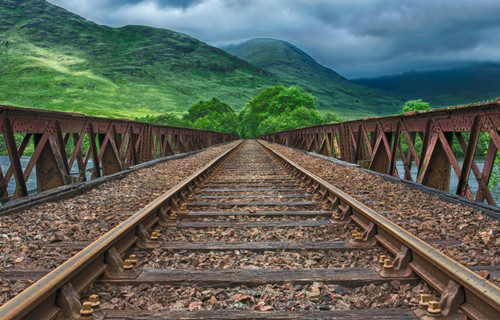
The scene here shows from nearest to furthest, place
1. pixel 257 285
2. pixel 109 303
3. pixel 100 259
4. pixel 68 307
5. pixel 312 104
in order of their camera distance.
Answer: pixel 68 307 → pixel 109 303 → pixel 257 285 → pixel 100 259 → pixel 312 104

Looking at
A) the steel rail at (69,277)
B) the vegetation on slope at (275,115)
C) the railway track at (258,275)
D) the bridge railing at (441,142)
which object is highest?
the vegetation on slope at (275,115)

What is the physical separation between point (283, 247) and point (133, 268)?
Answer: 4.90 ft

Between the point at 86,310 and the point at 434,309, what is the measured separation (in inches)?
89.2

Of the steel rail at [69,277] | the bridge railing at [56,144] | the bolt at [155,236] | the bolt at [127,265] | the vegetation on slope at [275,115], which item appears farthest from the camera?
the vegetation on slope at [275,115]

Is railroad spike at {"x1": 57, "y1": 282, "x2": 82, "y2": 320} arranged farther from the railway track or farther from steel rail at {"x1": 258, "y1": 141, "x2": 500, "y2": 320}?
steel rail at {"x1": 258, "y1": 141, "x2": 500, "y2": 320}

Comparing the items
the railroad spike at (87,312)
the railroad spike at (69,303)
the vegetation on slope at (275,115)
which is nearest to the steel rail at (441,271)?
the railroad spike at (87,312)

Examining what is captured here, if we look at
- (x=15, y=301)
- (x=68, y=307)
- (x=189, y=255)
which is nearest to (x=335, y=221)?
(x=189, y=255)

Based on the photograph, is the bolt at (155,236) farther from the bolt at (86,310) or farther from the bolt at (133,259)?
the bolt at (86,310)

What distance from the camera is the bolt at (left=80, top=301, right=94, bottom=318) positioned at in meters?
2.47

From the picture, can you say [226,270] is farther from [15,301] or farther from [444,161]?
[444,161]

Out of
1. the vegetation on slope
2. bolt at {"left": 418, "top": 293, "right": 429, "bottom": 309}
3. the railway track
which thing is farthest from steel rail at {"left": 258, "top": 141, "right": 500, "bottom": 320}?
the vegetation on slope

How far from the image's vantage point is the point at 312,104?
74.2 meters

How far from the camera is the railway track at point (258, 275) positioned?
2.51 metres

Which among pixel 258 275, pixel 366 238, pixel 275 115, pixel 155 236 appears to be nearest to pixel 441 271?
pixel 366 238
